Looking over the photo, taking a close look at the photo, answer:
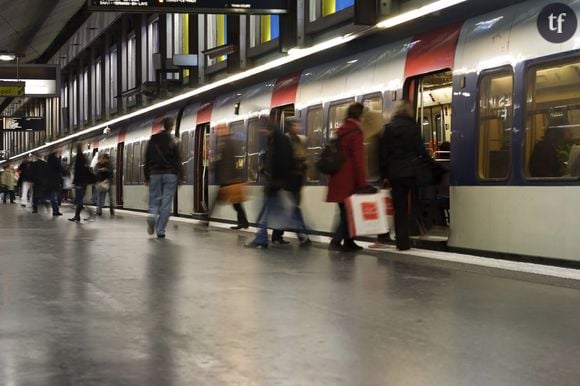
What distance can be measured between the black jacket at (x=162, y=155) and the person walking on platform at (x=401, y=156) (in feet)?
12.8

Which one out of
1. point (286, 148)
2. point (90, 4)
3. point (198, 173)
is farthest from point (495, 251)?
point (198, 173)

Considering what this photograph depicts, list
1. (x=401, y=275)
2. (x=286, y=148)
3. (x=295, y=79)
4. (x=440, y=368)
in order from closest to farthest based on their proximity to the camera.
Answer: (x=440, y=368), (x=401, y=275), (x=286, y=148), (x=295, y=79)

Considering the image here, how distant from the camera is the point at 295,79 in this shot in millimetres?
14070

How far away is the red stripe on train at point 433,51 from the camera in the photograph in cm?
955

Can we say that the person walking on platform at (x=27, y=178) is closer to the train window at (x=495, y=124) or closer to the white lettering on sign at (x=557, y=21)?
the train window at (x=495, y=124)

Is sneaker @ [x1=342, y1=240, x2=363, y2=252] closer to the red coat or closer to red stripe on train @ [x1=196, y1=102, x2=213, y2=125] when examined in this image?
the red coat

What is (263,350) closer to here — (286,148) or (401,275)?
(401,275)

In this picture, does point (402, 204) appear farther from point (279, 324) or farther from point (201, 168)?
point (201, 168)

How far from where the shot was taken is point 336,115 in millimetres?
12383

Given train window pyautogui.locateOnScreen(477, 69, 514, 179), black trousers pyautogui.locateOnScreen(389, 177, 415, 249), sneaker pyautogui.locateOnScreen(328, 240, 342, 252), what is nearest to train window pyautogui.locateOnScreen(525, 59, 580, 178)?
train window pyautogui.locateOnScreen(477, 69, 514, 179)

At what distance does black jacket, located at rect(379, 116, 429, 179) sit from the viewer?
31.2 ft

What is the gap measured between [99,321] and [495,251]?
496 centimetres

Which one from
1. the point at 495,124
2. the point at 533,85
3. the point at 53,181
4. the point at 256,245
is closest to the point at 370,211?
the point at 256,245

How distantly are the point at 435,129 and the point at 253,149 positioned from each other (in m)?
3.51
